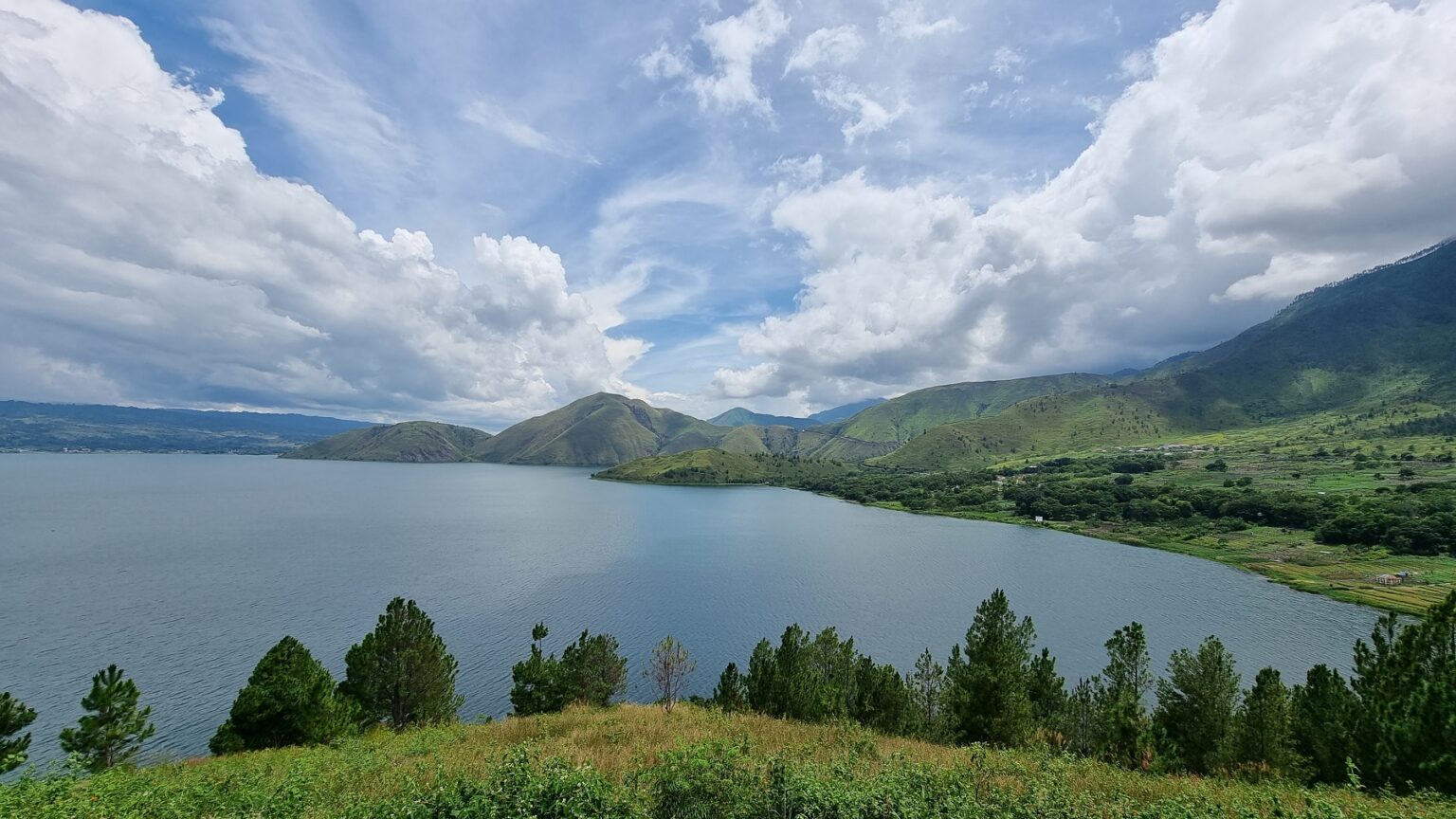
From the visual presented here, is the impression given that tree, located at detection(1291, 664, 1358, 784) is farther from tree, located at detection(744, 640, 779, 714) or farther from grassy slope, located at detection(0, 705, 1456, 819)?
tree, located at detection(744, 640, 779, 714)

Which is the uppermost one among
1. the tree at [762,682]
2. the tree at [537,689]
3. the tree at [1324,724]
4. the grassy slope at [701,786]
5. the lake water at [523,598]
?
the grassy slope at [701,786]

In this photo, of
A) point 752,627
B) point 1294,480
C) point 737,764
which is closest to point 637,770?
point 737,764

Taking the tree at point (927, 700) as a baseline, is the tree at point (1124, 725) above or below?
above

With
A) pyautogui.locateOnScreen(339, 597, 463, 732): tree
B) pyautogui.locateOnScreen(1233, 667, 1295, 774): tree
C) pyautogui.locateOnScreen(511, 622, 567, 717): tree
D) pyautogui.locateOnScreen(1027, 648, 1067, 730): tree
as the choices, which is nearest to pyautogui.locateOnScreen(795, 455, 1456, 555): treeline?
pyautogui.locateOnScreen(1027, 648, 1067, 730): tree

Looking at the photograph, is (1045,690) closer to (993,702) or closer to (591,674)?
(993,702)

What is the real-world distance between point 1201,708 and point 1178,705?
4.25 feet

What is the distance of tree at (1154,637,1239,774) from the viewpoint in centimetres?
3491

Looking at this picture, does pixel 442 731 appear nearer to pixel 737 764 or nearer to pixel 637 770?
pixel 637 770

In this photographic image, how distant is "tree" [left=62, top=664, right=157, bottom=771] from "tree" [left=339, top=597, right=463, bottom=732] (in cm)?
1239

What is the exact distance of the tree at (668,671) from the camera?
45.5m

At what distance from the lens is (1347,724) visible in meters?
24.2

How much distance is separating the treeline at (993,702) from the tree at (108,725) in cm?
9

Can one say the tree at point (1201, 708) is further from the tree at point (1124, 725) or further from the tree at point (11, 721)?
the tree at point (11, 721)

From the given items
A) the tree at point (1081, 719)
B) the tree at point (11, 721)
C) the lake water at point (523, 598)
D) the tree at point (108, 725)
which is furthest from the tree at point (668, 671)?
the tree at point (11, 721)
